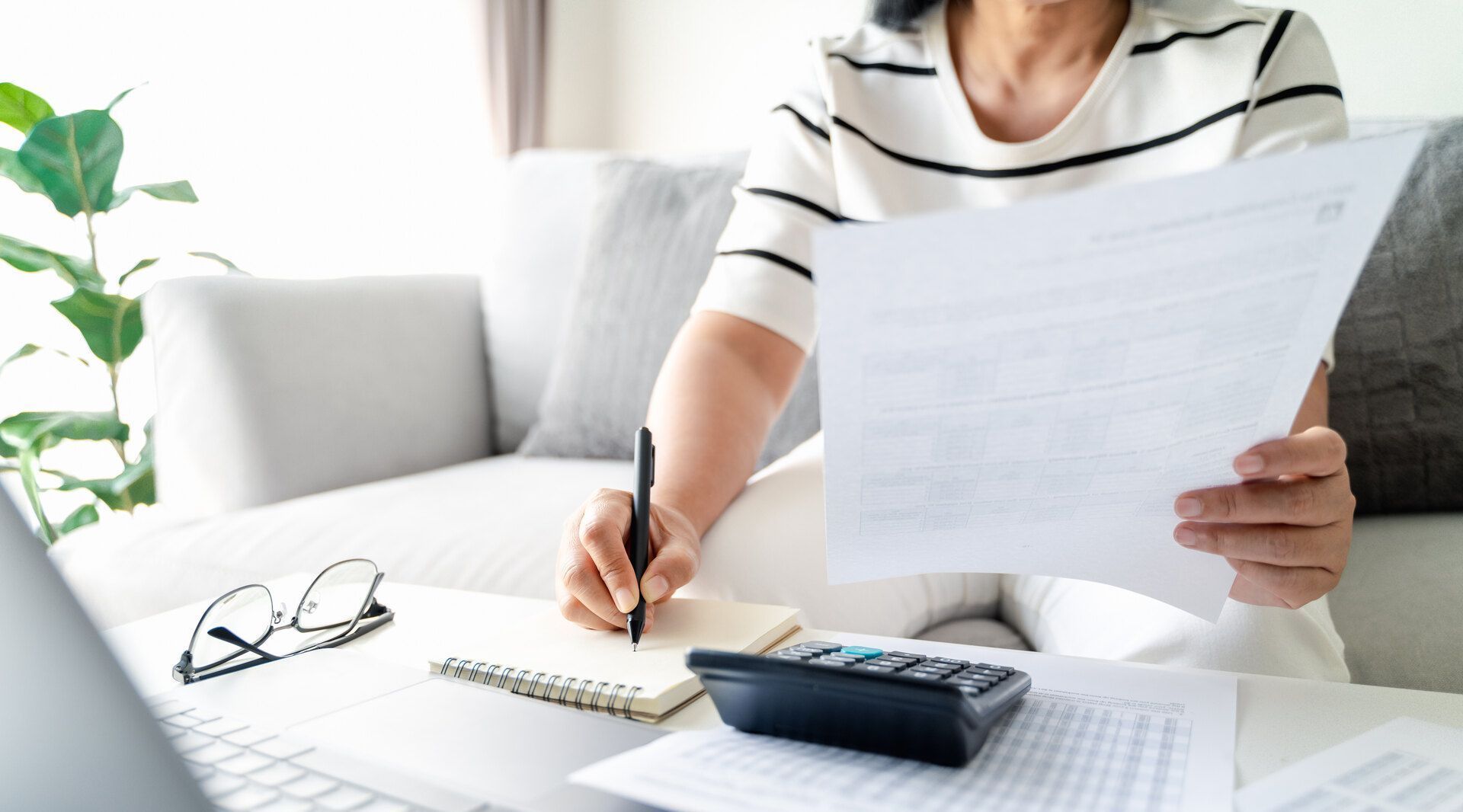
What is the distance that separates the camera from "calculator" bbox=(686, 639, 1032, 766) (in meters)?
0.38

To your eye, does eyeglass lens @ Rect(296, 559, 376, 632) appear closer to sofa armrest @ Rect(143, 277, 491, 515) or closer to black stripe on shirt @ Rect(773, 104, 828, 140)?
black stripe on shirt @ Rect(773, 104, 828, 140)

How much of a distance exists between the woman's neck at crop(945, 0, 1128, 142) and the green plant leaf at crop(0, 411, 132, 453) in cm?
147

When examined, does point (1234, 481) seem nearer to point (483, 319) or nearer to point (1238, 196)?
point (1238, 196)

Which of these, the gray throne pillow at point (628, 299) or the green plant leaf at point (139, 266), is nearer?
the gray throne pillow at point (628, 299)

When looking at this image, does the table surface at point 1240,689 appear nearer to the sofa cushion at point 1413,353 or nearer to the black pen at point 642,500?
the black pen at point 642,500

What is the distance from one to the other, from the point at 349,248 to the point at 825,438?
216 centimetres

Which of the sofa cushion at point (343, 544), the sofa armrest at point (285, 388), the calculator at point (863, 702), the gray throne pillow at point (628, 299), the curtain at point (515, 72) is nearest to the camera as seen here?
the calculator at point (863, 702)

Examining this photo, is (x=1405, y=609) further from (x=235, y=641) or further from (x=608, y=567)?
(x=235, y=641)

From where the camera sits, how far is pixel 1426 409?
104cm

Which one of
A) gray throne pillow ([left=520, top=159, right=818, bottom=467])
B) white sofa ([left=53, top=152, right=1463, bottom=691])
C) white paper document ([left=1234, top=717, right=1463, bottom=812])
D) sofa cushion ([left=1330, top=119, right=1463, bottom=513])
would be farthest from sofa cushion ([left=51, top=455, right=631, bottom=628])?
sofa cushion ([left=1330, top=119, right=1463, bottom=513])

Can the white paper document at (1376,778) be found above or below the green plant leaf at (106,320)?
below

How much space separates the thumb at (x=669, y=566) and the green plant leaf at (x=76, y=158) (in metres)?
1.39

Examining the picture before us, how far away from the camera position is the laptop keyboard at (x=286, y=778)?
1.25 feet

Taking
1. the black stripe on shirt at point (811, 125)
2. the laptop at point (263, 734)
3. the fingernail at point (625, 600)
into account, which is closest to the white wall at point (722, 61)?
the black stripe on shirt at point (811, 125)
